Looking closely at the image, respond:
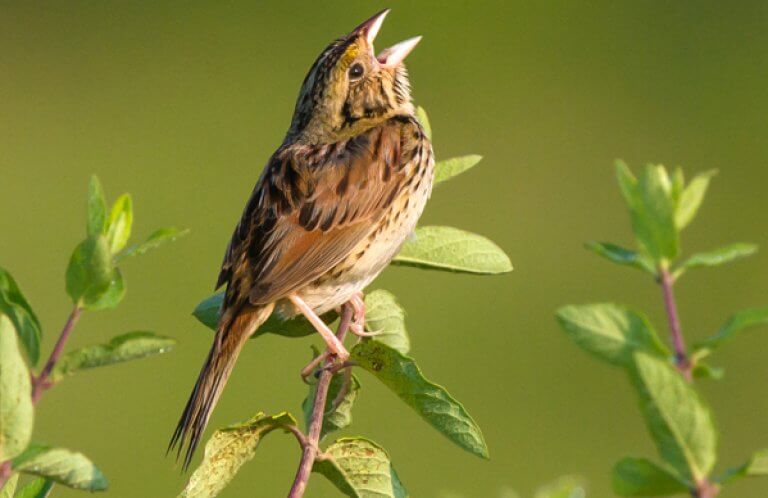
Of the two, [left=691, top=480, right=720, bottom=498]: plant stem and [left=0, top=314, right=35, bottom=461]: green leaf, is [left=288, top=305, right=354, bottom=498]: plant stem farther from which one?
[left=691, top=480, right=720, bottom=498]: plant stem

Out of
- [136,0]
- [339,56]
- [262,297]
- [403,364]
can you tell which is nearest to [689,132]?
[136,0]

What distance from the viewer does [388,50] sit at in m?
3.46

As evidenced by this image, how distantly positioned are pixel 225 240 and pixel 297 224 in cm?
689

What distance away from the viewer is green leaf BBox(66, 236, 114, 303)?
1.48 metres

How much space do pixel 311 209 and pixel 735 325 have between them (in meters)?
1.83

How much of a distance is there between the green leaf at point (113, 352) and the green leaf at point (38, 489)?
0.10 metres

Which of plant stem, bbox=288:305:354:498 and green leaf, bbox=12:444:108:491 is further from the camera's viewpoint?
plant stem, bbox=288:305:354:498

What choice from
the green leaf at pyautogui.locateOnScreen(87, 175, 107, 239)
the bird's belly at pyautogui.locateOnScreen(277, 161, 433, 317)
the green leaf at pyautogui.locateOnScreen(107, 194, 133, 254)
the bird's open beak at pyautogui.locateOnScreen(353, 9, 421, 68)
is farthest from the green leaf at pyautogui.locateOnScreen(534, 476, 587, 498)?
the bird's open beak at pyautogui.locateOnScreen(353, 9, 421, 68)

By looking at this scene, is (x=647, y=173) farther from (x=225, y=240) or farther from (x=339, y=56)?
(x=225, y=240)

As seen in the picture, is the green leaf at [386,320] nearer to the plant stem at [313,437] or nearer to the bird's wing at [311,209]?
the plant stem at [313,437]

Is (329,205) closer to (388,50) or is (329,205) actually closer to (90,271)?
(388,50)

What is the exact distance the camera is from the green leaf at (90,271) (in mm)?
1484

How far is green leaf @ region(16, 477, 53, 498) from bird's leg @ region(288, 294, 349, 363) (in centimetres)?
96

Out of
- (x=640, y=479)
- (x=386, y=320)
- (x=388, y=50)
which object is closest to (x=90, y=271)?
(x=640, y=479)
